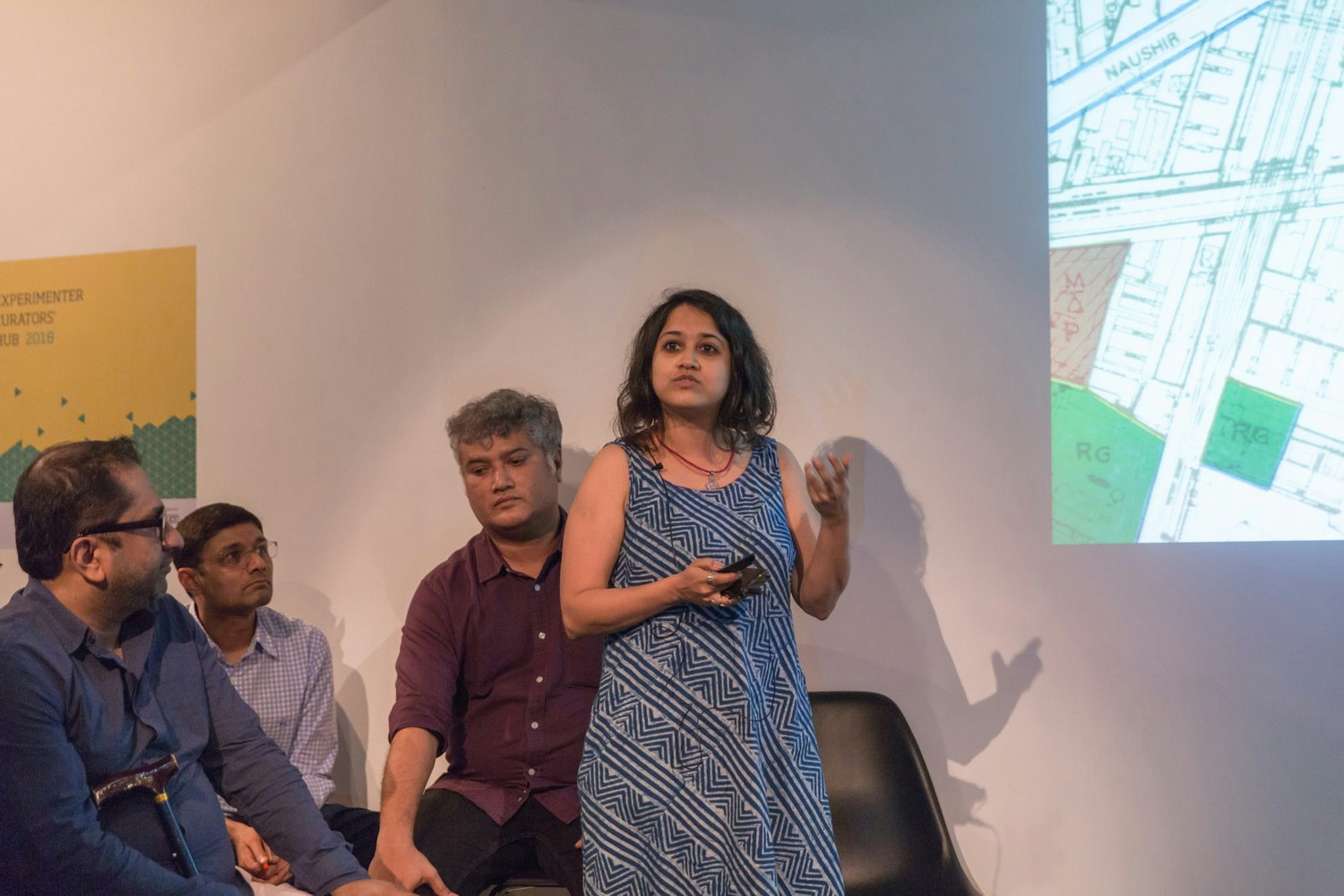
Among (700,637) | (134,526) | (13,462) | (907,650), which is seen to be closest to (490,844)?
(700,637)

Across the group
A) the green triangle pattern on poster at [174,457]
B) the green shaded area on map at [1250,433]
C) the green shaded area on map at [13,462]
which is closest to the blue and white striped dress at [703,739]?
the green shaded area on map at [1250,433]

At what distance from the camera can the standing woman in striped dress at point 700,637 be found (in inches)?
70.7

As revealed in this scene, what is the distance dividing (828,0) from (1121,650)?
180 cm

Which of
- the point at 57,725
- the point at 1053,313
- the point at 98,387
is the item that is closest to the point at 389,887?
the point at 57,725

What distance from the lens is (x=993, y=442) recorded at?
2637 mm

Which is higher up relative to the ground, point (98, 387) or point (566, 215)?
point (566, 215)

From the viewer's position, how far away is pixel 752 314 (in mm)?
2750

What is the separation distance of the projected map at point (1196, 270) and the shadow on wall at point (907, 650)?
36 centimetres

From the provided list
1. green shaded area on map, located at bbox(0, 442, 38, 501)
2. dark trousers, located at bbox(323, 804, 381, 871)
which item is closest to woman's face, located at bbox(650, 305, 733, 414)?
dark trousers, located at bbox(323, 804, 381, 871)

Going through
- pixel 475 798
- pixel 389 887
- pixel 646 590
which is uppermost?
pixel 646 590

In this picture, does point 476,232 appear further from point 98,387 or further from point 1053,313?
point 1053,313

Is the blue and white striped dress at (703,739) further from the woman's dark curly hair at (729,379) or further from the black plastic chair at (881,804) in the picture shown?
the black plastic chair at (881,804)

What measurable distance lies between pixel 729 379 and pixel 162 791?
4.03 feet

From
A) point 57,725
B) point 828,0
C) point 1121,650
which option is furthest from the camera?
point 828,0
